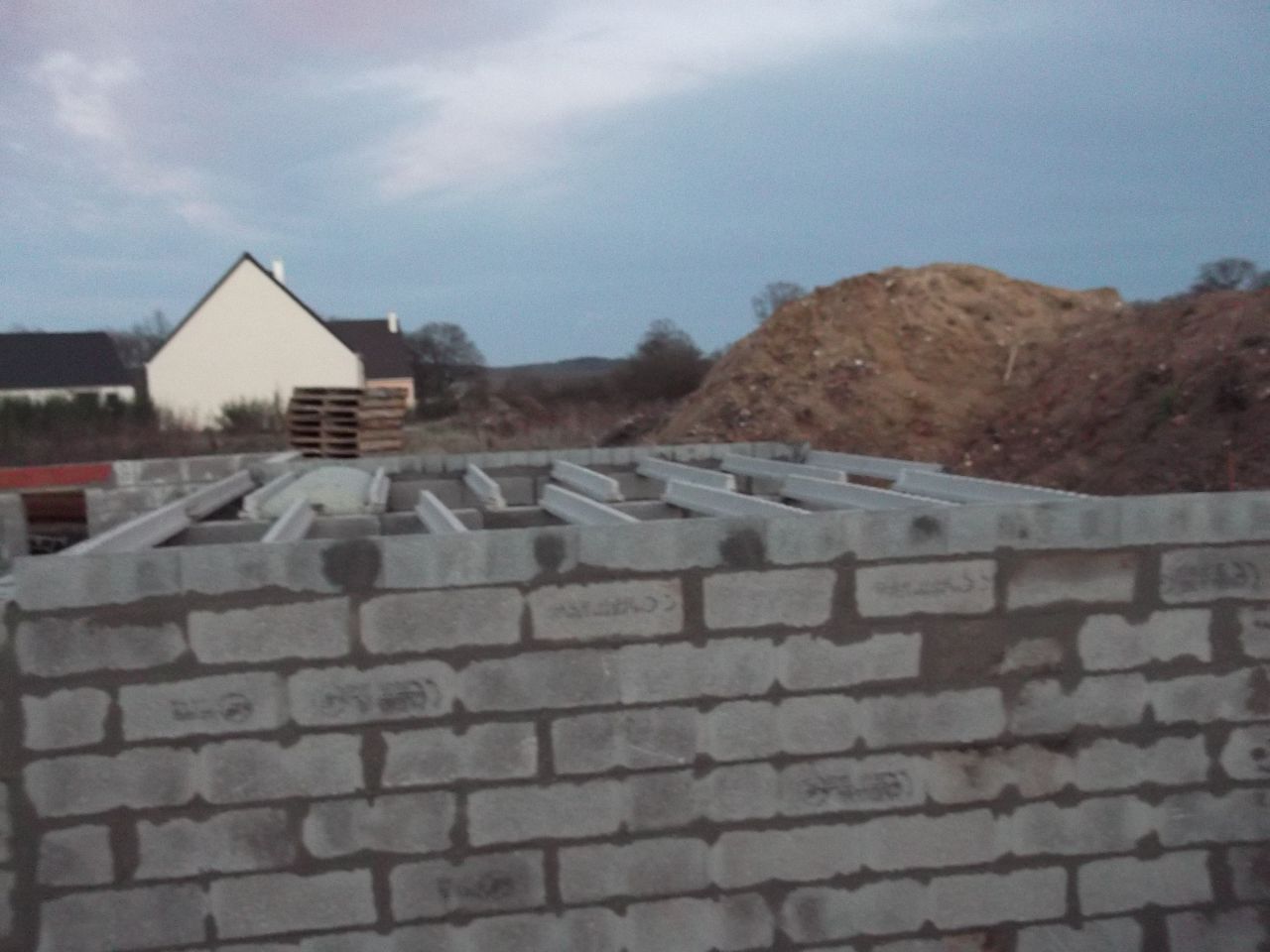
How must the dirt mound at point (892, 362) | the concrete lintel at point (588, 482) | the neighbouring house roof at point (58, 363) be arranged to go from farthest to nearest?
the neighbouring house roof at point (58, 363) < the dirt mound at point (892, 362) < the concrete lintel at point (588, 482)

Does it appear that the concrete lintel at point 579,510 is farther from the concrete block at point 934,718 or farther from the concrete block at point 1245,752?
the concrete block at point 1245,752

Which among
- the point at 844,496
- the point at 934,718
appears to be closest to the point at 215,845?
the point at 934,718

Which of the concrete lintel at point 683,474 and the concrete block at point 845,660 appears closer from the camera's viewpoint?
the concrete block at point 845,660

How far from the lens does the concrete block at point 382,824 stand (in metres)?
3.31

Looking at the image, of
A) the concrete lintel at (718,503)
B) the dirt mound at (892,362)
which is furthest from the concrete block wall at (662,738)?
the dirt mound at (892,362)

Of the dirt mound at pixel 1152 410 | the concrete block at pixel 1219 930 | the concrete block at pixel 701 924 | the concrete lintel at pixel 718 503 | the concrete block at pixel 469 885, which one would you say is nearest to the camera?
the concrete block at pixel 469 885

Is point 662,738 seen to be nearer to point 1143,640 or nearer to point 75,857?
point 1143,640

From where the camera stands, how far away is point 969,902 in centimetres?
360

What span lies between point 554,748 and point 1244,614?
232 cm

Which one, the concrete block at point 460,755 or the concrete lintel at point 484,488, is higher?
the concrete lintel at point 484,488

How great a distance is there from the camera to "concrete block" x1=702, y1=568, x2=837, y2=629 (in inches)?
135

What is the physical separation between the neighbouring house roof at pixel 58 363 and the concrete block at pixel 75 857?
144 feet

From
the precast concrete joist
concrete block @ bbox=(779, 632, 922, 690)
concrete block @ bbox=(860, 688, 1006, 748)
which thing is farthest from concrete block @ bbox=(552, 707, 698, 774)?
the precast concrete joist

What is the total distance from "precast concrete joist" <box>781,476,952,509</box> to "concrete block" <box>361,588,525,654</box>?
138 centimetres
